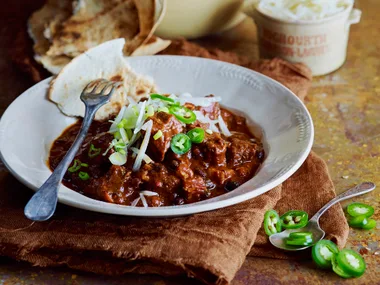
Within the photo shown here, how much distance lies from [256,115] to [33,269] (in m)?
1.62

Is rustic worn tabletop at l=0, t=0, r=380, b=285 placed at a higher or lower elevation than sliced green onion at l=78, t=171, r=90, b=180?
lower

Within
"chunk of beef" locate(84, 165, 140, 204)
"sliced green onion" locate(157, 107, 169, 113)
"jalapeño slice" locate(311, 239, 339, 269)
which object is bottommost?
"jalapeño slice" locate(311, 239, 339, 269)

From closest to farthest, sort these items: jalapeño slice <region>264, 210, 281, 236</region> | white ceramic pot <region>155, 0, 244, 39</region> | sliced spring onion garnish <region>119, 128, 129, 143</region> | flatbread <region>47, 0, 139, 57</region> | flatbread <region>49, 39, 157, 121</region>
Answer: jalapeño slice <region>264, 210, 281, 236</region> < sliced spring onion garnish <region>119, 128, 129, 143</region> < flatbread <region>49, 39, 157, 121</region> < flatbread <region>47, 0, 139, 57</region> < white ceramic pot <region>155, 0, 244, 39</region>

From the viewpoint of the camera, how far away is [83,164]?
302cm

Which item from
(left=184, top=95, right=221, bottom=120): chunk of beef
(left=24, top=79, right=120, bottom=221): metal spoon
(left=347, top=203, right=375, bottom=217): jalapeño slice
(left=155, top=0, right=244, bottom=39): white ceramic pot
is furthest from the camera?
(left=155, top=0, right=244, bottom=39): white ceramic pot

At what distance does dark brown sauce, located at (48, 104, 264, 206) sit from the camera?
283cm

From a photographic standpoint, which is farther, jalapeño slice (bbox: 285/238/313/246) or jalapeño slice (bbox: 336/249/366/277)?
jalapeño slice (bbox: 285/238/313/246)

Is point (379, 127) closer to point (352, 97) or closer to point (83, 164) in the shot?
point (352, 97)

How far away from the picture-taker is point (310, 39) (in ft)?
13.7

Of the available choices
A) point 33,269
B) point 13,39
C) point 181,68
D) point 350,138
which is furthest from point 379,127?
point 13,39

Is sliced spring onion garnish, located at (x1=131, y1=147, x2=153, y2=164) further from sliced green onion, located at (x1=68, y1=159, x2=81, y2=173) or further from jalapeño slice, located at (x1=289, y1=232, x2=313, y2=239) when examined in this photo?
jalapeño slice, located at (x1=289, y1=232, x2=313, y2=239)

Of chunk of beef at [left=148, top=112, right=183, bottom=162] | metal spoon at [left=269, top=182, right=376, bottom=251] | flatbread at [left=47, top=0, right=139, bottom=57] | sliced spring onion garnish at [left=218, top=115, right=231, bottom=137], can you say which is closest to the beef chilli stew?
chunk of beef at [left=148, top=112, right=183, bottom=162]

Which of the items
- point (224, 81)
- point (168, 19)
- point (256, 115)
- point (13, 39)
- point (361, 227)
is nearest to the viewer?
point (361, 227)

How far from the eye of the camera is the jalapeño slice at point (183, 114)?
10.1 feet
